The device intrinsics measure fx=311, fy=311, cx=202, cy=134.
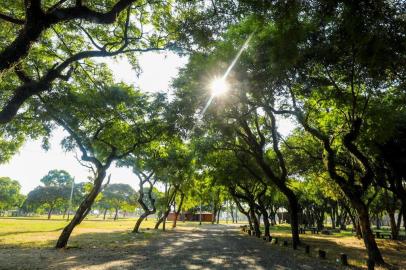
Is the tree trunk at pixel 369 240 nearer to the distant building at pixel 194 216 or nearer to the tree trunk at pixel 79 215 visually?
the tree trunk at pixel 79 215

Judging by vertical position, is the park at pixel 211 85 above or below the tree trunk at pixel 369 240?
above

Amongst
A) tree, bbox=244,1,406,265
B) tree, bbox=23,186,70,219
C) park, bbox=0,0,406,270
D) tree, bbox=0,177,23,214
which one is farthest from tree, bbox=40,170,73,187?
tree, bbox=244,1,406,265

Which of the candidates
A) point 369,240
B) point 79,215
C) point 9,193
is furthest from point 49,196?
point 369,240

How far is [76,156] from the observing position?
23172 millimetres

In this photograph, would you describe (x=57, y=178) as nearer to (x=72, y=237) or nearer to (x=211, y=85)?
(x=72, y=237)

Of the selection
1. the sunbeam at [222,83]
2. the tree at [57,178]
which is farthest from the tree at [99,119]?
the tree at [57,178]

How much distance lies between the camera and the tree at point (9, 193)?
84.0 m

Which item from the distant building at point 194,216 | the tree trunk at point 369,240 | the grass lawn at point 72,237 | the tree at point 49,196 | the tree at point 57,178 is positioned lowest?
the grass lawn at point 72,237

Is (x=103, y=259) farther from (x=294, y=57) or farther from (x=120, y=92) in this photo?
(x=294, y=57)

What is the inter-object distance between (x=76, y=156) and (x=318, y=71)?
1807cm

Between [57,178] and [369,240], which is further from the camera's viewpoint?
[57,178]

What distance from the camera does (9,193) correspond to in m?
87.4

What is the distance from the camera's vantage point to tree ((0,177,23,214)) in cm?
8400

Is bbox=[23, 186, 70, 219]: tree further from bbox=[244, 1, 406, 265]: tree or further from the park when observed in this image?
bbox=[244, 1, 406, 265]: tree
